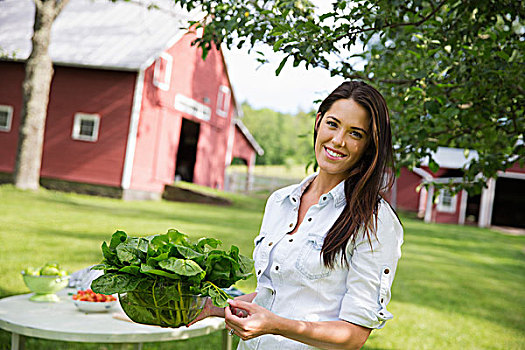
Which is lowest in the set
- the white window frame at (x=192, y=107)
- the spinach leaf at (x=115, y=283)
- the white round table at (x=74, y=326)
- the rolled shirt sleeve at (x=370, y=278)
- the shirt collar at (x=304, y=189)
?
the white round table at (x=74, y=326)

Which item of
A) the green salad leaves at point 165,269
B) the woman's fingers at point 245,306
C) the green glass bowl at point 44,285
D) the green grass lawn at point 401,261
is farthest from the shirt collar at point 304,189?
the green grass lawn at point 401,261

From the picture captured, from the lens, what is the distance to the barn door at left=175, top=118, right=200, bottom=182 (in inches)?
1019

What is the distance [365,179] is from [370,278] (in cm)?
35

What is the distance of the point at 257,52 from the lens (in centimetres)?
350

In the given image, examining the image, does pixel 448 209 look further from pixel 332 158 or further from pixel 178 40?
pixel 332 158

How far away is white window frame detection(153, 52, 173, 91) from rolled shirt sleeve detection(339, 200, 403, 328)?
1689 centimetres

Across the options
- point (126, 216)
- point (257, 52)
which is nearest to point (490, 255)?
point (126, 216)

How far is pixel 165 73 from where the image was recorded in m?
18.7

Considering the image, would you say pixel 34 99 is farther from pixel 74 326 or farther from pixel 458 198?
pixel 458 198

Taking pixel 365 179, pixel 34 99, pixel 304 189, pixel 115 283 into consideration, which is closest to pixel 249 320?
pixel 115 283

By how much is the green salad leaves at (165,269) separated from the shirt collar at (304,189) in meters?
0.36

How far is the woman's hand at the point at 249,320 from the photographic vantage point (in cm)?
174

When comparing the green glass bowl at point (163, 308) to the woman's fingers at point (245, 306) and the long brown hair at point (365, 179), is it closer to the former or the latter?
the woman's fingers at point (245, 306)

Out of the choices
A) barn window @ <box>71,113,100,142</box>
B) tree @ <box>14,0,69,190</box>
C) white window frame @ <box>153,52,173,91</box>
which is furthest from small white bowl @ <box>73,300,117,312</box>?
white window frame @ <box>153,52,173,91</box>
